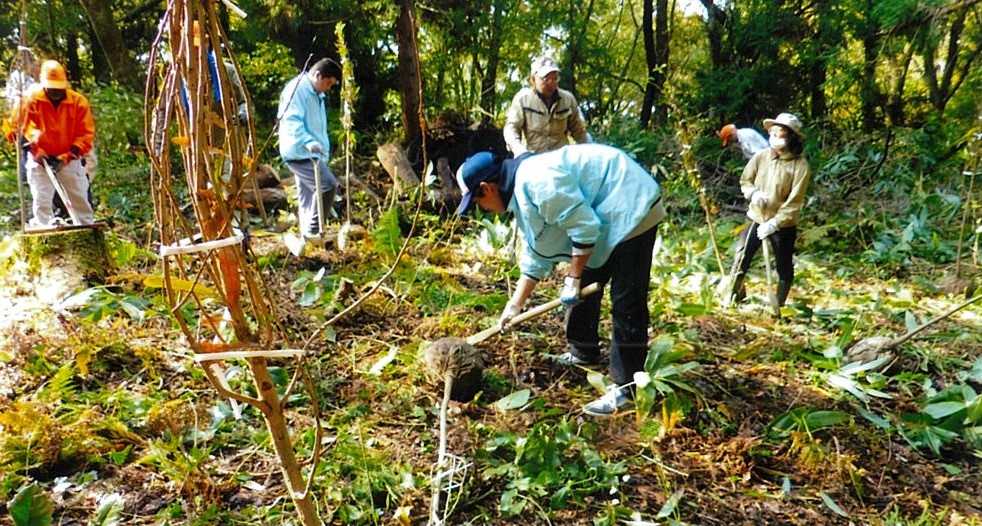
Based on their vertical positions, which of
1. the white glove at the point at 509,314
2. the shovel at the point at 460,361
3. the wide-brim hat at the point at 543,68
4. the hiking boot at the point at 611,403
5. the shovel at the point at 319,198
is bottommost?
the hiking boot at the point at 611,403

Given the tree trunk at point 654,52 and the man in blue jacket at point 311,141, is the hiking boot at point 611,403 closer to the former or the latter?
the man in blue jacket at point 311,141

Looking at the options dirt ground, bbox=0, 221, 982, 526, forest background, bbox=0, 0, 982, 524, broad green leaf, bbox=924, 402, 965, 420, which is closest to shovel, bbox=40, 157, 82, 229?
forest background, bbox=0, 0, 982, 524

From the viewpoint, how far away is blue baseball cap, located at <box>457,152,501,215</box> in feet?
7.68

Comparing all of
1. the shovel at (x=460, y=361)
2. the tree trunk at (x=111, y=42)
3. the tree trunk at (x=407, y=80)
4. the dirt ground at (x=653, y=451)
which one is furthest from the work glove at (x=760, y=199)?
the tree trunk at (x=111, y=42)

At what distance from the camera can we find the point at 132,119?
7.17 m

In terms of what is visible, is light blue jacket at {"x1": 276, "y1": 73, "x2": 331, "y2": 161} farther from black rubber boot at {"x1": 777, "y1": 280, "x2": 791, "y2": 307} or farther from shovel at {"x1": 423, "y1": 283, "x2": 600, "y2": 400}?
black rubber boot at {"x1": 777, "y1": 280, "x2": 791, "y2": 307}

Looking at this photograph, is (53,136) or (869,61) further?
(869,61)

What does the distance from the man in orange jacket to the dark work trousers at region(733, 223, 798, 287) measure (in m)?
4.55

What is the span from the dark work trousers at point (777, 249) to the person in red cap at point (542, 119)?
1.42 metres

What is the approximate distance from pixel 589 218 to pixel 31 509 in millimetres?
2014

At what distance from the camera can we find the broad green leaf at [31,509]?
1.51 m

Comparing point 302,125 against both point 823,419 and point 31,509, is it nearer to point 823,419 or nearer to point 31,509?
point 31,509

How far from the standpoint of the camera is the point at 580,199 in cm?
236

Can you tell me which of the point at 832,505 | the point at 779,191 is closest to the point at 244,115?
the point at 779,191
